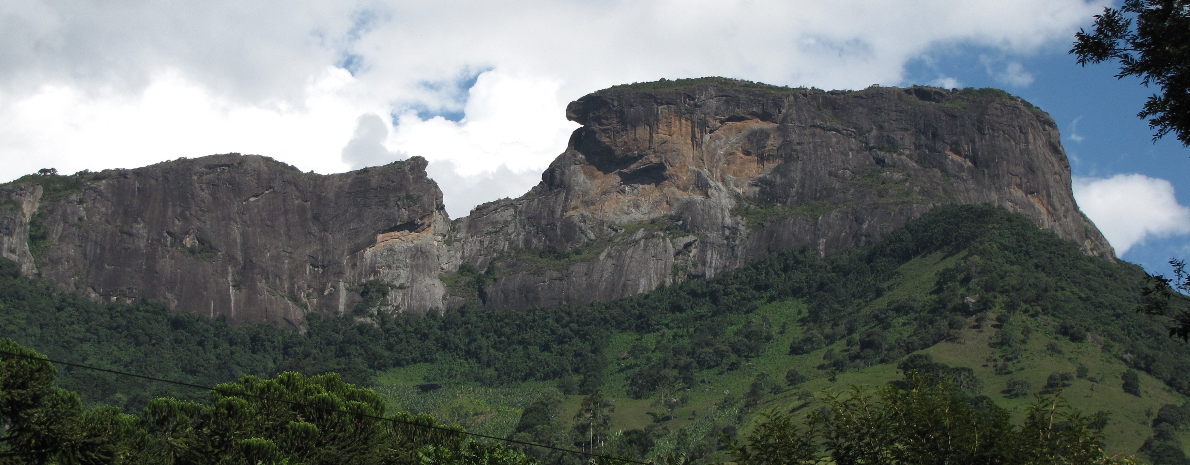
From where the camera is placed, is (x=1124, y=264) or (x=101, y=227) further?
(x=1124, y=264)

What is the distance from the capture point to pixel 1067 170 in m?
133

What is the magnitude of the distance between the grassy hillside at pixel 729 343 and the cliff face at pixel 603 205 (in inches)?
135

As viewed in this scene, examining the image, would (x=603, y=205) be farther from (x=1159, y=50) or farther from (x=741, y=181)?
(x=1159, y=50)

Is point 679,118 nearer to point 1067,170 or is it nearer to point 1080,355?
point 1067,170

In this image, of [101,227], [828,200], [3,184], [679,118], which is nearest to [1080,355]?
[828,200]

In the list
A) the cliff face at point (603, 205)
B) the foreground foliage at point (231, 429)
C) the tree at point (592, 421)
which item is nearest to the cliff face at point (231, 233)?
the cliff face at point (603, 205)

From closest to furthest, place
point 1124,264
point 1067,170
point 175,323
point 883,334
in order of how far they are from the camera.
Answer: point 883,334 < point 175,323 < point 1124,264 < point 1067,170

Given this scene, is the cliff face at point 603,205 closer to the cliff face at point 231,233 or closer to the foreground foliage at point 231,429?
the cliff face at point 231,233

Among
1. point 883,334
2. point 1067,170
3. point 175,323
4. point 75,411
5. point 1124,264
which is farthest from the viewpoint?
point 1067,170

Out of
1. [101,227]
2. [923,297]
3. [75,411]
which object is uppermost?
[101,227]

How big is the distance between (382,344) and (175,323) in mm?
21075

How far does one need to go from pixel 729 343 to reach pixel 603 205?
29.4 m

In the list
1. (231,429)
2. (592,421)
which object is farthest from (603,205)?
(231,429)

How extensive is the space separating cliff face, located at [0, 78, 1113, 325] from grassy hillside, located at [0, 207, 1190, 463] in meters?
3.43
